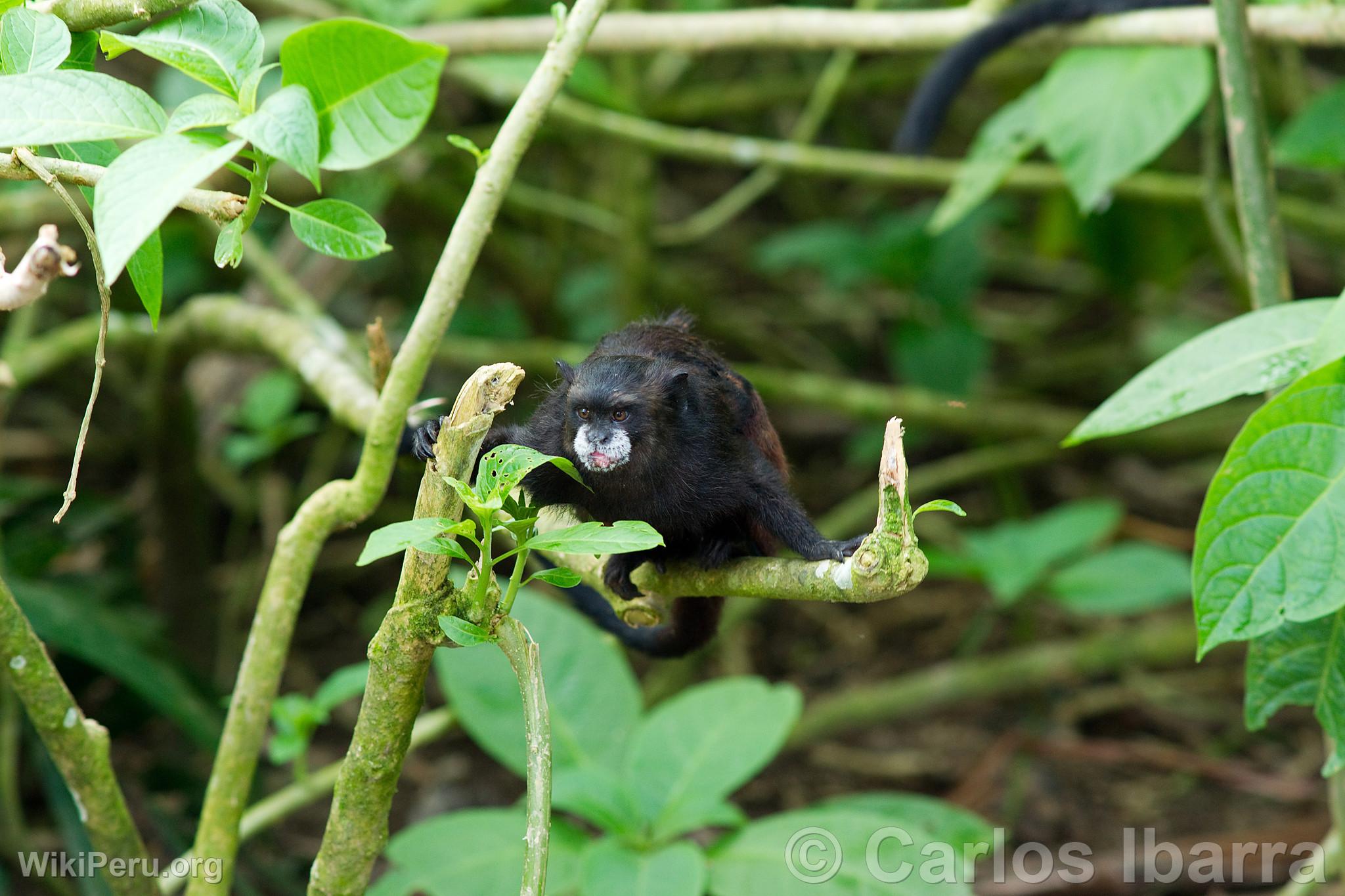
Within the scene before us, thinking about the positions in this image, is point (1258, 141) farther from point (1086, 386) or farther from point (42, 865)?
point (1086, 386)

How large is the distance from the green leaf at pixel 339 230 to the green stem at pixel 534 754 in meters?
0.46

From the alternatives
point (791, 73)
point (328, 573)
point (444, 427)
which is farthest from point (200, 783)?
point (791, 73)

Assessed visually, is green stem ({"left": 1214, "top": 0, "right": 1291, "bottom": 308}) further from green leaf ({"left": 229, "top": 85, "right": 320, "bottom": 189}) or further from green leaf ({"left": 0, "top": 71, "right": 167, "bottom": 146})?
green leaf ({"left": 0, "top": 71, "right": 167, "bottom": 146})

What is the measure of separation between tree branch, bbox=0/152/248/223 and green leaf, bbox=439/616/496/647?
515 mm

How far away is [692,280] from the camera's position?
17.2 ft

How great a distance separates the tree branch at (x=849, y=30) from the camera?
273 centimetres

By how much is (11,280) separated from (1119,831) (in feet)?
12.6

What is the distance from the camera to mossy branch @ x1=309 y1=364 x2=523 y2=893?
4.68 ft

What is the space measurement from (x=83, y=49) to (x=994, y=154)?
235 centimetres

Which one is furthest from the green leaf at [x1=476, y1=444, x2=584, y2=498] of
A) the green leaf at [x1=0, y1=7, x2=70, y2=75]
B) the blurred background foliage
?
the blurred background foliage

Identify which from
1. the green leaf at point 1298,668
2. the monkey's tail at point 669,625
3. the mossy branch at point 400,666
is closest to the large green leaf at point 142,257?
the mossy branch at point 400,666

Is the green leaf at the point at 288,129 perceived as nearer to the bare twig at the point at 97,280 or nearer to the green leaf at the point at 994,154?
the bare twig at the point at 97,280

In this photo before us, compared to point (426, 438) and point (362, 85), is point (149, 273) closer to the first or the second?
point (362, 85)

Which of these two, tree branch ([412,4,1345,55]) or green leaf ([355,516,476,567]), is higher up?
tree branch ([412,4,1345,55])
